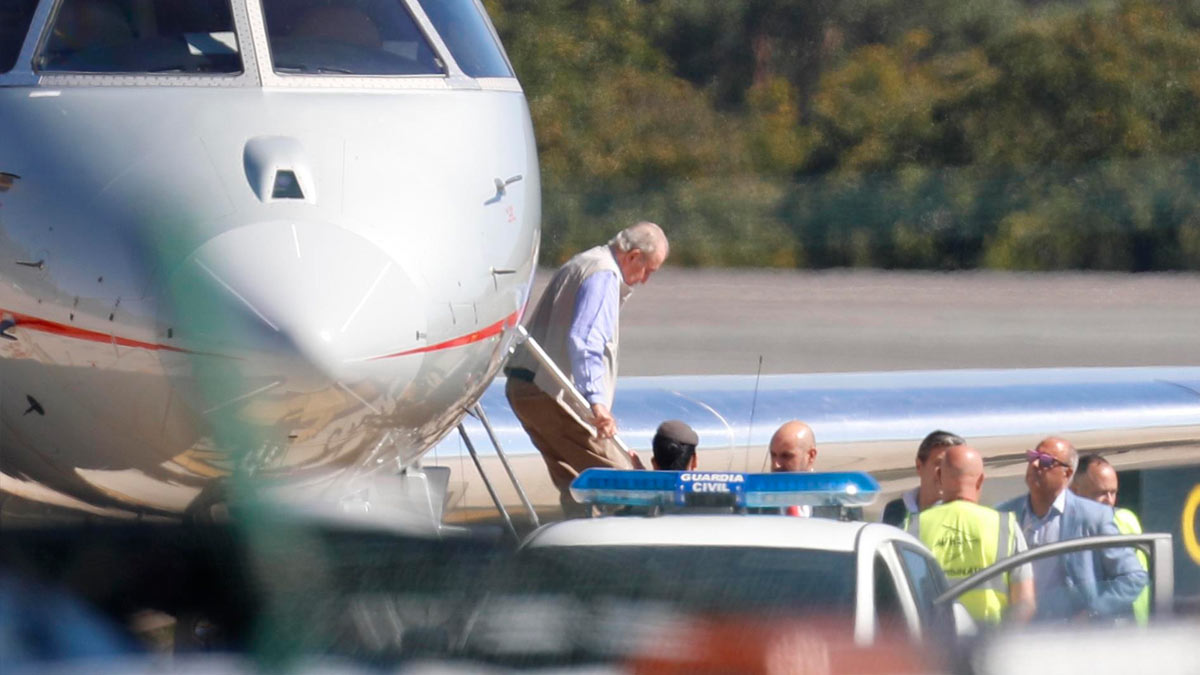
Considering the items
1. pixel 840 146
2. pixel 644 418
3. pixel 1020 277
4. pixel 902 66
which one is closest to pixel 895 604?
pixel 644 418

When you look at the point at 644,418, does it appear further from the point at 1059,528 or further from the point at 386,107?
the point at 386,107

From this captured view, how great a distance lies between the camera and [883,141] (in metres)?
24.1

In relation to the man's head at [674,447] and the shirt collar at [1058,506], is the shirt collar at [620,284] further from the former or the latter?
the shirt collar at [1058,506]

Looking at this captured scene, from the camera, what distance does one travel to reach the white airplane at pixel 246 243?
13.5 feet

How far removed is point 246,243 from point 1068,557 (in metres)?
2.45

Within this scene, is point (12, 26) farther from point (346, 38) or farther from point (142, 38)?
point (346, 38)

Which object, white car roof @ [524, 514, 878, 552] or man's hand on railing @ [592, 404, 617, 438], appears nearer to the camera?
white car roof @ [524, 514, 878, 552]

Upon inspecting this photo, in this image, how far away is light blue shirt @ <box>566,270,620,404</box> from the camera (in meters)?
6.47

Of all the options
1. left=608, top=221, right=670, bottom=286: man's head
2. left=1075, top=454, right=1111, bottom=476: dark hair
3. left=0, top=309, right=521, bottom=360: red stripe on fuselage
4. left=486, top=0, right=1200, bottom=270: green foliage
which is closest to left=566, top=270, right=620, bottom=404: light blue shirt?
left=608, top=221, right=670, bottom=286: man's head

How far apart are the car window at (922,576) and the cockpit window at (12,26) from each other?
2645mm

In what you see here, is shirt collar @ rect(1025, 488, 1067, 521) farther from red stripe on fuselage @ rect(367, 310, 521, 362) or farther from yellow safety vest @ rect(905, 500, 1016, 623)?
red stripe on fuselage @ rect(367, 310, 521, 362)

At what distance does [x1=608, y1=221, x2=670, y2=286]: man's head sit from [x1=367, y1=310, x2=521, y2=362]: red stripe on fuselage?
165 cm

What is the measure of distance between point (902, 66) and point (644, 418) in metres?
18.3

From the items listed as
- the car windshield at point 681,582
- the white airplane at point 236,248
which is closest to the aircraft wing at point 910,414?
the white airplane at point 236,248
